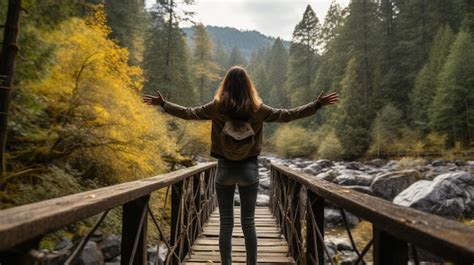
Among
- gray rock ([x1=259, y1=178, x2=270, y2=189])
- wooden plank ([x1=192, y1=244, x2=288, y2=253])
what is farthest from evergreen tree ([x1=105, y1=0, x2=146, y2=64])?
wooden plank ([x1=192, y1=244, x2=288, y2=253])

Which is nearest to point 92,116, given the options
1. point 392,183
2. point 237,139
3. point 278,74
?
point 237,139

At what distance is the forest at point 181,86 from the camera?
8109 mm

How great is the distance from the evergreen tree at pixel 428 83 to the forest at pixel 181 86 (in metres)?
0.12

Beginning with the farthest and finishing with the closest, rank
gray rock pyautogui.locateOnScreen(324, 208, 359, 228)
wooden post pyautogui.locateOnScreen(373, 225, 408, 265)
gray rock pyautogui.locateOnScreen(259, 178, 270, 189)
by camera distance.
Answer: gray rock pyautogui.locateOnScreen(259, 178, 270, 189), gray rock pyautogui.locateOnScreen(324, 208, 359, 228), wooden post pyautogui.locateOnScreen(373, 225, 408, 265)

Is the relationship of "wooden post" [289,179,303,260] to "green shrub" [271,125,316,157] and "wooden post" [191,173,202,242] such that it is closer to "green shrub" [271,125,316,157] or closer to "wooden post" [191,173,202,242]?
"wooden post" [191,173,202,242]

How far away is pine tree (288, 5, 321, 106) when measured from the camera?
43.5 m

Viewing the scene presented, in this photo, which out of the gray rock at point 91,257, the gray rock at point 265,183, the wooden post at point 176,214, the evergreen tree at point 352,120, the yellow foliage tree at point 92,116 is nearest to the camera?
the wooden post at point 176,214

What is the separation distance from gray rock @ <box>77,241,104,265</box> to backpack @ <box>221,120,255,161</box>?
5327mm

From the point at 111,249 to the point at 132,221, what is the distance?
21.3 ft

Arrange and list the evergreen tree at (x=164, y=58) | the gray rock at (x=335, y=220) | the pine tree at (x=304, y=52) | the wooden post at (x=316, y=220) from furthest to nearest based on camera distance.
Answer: the pine tree at (x=304, y=52) → the evergreen tree at (x=164, y=58) → the gray rock at (x=335, y=220) → the wooden post at (x=316, y=220)

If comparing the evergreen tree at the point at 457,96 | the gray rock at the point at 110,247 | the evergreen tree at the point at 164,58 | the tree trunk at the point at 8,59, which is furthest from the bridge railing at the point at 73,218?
the evergreen tree at the point at 457,96

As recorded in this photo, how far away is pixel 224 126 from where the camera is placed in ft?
8.94

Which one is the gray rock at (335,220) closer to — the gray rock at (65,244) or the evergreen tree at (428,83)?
the gray rock at (65,244)

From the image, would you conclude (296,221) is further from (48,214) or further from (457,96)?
(457,96)
